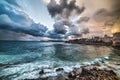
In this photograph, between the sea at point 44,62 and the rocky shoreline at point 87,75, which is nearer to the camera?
the rocky shoreline at point 87,75

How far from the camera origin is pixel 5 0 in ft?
64.0

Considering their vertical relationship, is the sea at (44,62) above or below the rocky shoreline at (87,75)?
below

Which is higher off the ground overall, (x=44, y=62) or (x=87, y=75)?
(x=87, y=75)

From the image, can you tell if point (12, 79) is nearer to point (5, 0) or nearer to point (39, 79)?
point (39, 79)

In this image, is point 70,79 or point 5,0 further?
point 5,0

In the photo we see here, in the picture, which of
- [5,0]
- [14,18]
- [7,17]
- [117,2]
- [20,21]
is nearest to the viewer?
[117,2]

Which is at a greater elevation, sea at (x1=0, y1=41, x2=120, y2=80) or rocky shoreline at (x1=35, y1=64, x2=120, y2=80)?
rocky shoreline at (x1=35, y1=64, x2=120, y2=80)

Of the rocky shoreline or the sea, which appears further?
the sea

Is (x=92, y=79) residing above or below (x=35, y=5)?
below

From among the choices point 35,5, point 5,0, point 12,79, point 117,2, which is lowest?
point 12,79

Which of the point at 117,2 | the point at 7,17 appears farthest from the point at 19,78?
the point at 7,17

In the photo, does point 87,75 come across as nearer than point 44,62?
Yes

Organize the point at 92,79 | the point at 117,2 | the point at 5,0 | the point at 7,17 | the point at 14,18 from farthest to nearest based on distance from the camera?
the point at 14,18 < the point at 7,17 < the point at 5,0 < the point at 117,2 < the point at 92,79

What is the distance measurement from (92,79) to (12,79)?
14.9ft
